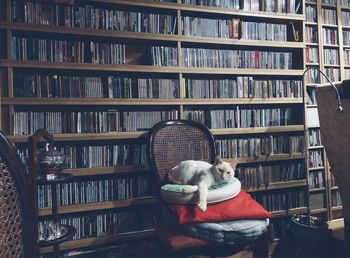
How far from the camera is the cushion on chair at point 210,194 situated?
1.36 m

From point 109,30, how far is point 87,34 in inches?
5.8

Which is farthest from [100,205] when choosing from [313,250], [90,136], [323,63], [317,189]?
[323,63]

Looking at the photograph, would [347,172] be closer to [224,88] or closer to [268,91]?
[268,91]

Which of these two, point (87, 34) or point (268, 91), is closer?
point (87, 34)

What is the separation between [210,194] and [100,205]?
87 cm

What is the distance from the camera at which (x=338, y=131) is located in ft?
6.45

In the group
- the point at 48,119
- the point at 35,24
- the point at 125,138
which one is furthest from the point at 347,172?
the point at 35,24

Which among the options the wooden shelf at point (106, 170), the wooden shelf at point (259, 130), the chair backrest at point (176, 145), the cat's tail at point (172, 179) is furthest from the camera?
the wooden shelf at point (259, 130)

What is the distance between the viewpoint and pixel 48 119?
186 cm

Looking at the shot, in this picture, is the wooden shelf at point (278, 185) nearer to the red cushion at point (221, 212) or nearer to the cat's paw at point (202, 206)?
the red cushion at point (221, 212)

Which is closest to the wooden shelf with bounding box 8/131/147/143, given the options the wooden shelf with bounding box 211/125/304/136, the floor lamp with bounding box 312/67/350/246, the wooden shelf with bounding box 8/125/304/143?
the wooden shelf with bounding box 8/125/304/143

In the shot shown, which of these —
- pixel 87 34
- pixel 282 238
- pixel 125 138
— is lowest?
pixel 282 238

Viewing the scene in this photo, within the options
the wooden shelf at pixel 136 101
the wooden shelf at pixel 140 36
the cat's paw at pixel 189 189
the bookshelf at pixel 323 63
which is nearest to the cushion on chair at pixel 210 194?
the cat's paw at pixel 189 189

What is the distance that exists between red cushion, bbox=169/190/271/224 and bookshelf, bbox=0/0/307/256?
2.41 feet
